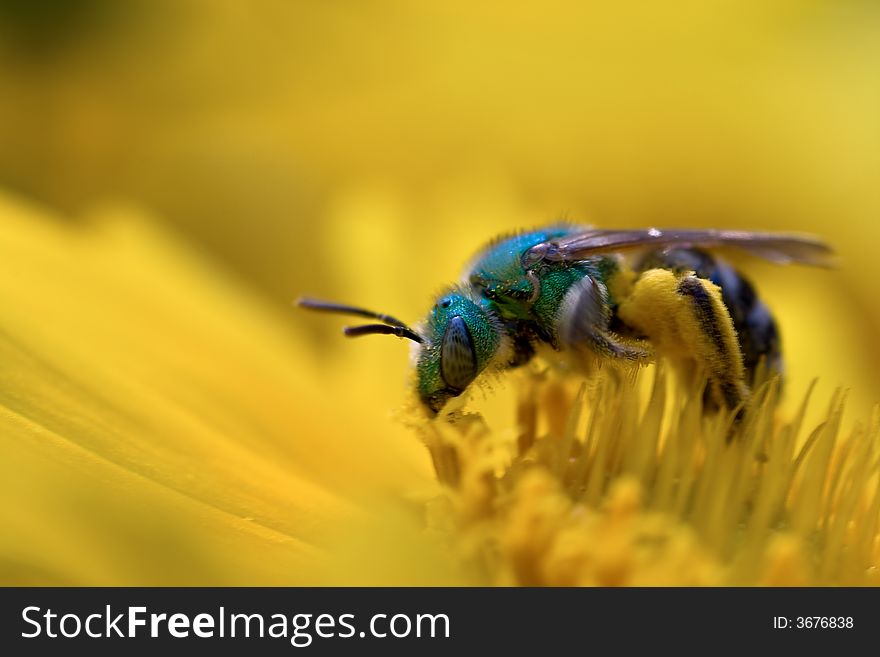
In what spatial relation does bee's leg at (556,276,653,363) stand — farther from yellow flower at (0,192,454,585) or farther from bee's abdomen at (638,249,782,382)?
yellow flower at (0,192,454,585)

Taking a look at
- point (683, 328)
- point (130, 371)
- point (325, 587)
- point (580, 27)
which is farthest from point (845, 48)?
point (325, 587)

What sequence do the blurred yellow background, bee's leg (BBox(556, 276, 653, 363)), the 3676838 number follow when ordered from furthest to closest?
the blurred yellow background
bee's leg (BBox(556, 276, 653, 363))
the 3676838 number

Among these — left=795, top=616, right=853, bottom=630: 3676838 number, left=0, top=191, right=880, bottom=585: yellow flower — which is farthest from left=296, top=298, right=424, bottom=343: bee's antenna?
left=795, top=616, right=853, bottom=630: 3676838 number

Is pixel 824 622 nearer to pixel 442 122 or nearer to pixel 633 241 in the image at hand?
pixel 633 241

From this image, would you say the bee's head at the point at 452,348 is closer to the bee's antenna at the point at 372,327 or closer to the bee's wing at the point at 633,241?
the bee's antenna at the point at 372,327

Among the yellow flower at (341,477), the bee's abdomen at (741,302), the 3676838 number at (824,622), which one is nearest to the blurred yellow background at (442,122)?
the yellow flower at (341,477)
